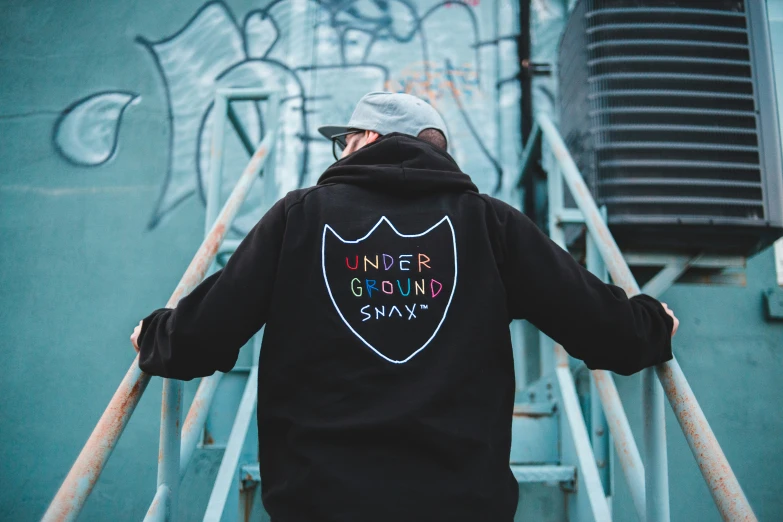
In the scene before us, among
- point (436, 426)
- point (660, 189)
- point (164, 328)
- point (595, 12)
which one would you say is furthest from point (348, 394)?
point (595, 12)

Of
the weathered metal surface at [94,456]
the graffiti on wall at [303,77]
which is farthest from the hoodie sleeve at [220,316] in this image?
the graffiti on wall at [303,77]

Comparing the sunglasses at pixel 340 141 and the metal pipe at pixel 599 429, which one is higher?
the sunglasses at pixel 340 141

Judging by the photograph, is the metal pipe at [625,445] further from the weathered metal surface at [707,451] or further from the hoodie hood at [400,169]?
the hoodie hood at [400,169]

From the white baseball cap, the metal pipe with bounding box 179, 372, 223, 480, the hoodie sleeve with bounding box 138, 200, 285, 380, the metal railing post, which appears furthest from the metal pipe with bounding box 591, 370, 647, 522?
the metal pipe with bounding box 179, 372, 223, 480

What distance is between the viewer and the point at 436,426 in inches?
44.7

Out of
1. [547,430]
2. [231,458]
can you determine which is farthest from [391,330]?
[547,430]

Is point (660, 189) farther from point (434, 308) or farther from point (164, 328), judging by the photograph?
point (164, 328)

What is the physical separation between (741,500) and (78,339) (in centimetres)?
316

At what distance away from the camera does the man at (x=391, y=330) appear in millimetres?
1130

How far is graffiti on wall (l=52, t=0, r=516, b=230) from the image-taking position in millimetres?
3645

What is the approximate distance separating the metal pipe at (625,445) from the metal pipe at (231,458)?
46.7 inches

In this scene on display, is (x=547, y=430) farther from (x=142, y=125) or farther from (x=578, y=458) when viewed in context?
(x=142, y=125)

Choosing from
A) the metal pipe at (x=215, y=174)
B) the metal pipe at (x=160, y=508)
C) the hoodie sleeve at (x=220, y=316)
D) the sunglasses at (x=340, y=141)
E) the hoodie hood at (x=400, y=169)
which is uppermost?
the metal pipe at (x=215, y=174)

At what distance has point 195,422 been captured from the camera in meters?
1.84
